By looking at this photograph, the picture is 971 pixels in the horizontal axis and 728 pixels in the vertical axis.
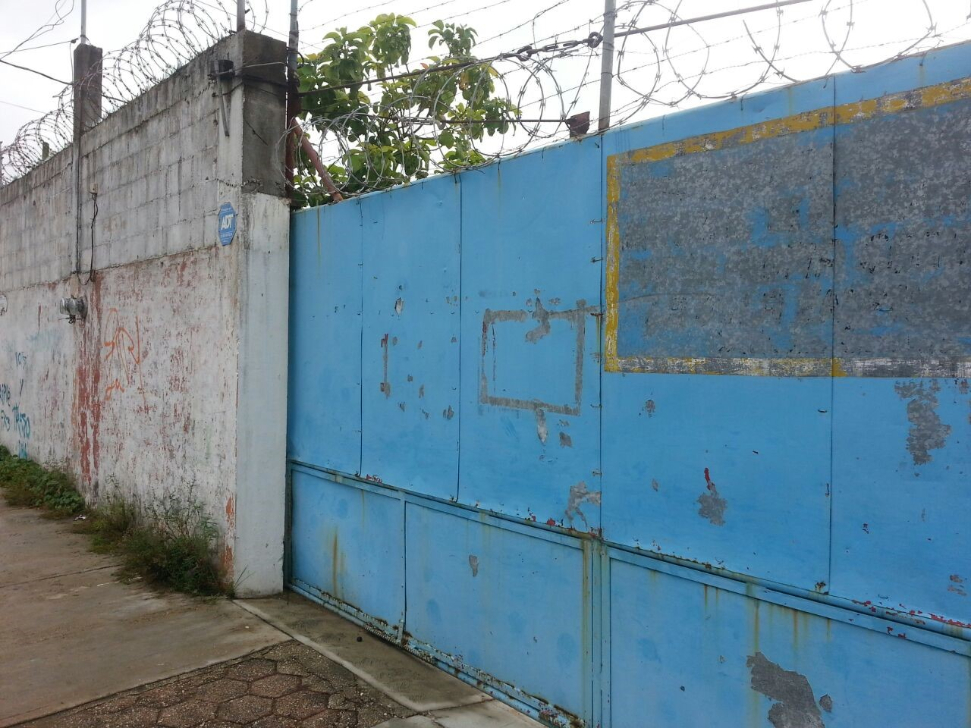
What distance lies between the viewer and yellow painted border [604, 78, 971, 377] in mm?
2113

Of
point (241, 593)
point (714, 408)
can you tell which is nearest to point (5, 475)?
point (241, 593)

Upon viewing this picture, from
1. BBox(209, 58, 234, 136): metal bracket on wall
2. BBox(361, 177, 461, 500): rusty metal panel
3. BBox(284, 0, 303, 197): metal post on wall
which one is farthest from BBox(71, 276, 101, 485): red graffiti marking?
BBox(361, 177, 461, 500): rusty metal panel

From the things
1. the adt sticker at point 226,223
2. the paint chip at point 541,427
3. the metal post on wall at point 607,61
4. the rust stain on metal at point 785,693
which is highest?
the metal post on wall at point 607,61

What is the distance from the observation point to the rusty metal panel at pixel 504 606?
3.08 metres

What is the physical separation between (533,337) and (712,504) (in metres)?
1.07

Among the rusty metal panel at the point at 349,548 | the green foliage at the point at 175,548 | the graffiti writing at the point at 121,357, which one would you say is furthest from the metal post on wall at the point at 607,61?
the graffiti writing at the point at 121,357

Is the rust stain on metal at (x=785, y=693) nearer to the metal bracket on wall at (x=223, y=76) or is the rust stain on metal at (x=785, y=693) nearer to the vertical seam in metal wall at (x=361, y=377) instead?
the vertical seam in metal wall at (x=361, y=377)

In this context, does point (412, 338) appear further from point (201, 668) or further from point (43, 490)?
point (43, 490)

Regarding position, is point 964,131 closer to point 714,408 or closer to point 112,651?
point 714,408

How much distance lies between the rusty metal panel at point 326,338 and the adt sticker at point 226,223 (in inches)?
15.0

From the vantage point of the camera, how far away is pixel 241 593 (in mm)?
4691

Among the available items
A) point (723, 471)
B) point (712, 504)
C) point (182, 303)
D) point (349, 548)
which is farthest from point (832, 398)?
point (182, 303)

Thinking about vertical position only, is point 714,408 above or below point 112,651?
above

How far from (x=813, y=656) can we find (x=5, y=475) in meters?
8.79
